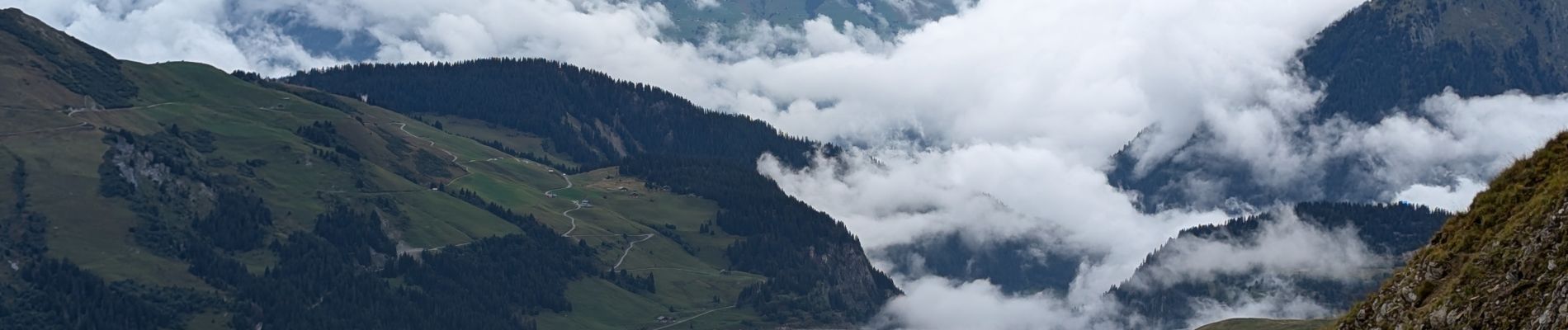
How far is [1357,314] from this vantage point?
2562 inches

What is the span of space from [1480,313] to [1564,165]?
20.1 feet

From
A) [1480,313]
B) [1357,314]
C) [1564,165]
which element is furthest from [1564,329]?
[1357,314]

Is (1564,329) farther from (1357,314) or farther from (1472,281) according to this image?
(1357,314)

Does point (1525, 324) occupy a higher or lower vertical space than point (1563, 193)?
lower

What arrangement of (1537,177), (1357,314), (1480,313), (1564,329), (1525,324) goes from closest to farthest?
(1564,329)
(1525,324)
(1480,313)
(1537,177)
(1357,314)

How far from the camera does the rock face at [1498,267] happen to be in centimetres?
5275

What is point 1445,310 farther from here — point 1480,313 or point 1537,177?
point 1537,177

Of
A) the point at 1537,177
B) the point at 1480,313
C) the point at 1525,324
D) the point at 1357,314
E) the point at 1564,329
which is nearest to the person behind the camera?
the point at 1564,329

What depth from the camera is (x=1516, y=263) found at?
2167 inches

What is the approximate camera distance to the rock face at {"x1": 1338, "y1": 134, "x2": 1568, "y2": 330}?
173 feet

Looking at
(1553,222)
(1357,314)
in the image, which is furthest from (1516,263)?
(1357,314)

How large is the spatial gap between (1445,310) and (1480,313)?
2.11 metres

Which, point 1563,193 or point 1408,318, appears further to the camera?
point 1408,318

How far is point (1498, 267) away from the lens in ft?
184
